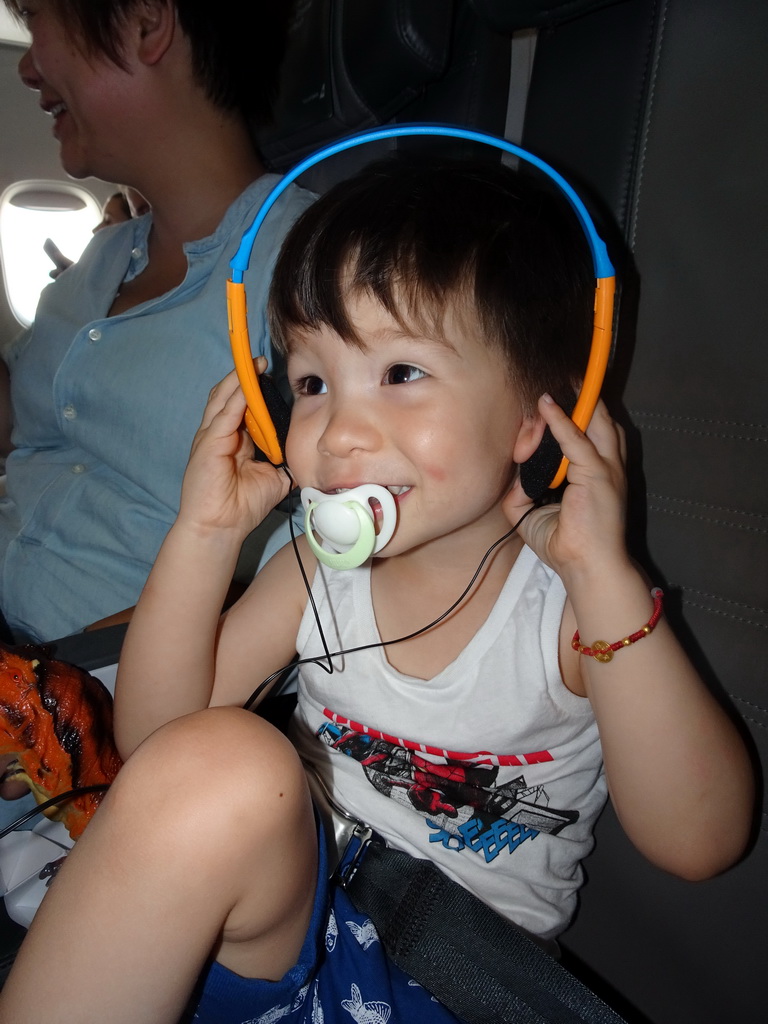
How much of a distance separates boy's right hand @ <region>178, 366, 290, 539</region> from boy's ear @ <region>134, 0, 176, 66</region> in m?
0.68

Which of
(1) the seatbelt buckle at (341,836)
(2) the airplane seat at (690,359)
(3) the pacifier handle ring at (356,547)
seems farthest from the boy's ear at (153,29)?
(1) the seatbelt buckle at (341,836)

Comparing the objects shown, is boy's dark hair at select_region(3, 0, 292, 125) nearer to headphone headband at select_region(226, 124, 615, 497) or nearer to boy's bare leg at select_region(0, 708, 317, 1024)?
headphone headband at select_region(226, 124, 615, 497)

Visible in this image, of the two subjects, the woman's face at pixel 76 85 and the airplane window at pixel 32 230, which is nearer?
the woman's face at pixel 76 85

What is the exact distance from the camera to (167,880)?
1.98ft

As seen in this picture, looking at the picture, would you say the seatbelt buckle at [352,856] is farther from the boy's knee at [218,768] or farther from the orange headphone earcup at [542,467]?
the orange headphone earcup at [542,467]

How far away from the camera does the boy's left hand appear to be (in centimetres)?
73

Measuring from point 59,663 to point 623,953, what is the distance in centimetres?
78

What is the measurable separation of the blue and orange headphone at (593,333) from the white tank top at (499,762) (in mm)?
194

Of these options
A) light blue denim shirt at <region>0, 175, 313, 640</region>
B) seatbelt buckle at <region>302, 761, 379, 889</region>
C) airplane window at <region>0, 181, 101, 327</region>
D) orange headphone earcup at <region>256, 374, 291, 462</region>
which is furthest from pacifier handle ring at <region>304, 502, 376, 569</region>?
airplane window at <region>0, 181, 101, 327</region>

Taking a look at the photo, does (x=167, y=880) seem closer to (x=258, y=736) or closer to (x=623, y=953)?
(x=258, y=736)

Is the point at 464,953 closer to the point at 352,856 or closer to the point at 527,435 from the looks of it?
the point at 352,856

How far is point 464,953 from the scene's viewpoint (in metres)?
0.73

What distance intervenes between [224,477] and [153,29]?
83cm

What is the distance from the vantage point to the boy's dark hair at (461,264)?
0.74m
